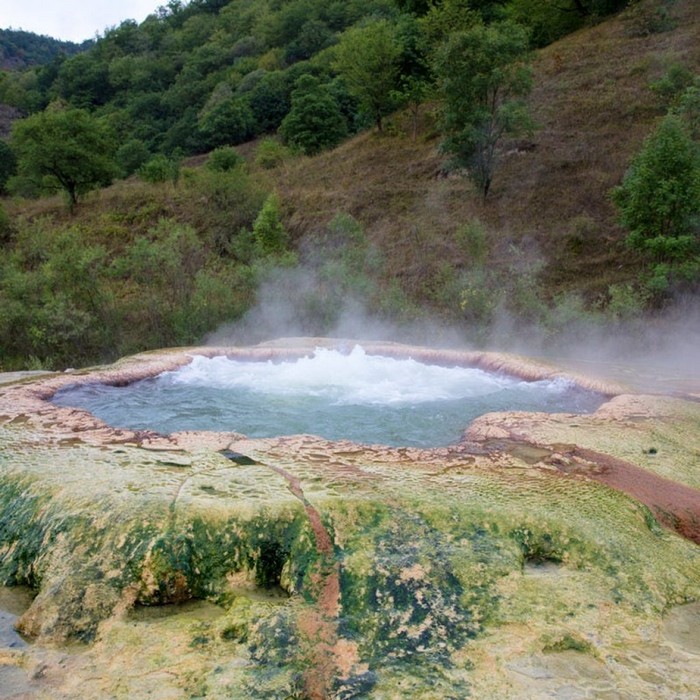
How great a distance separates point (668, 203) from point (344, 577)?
10409 mm

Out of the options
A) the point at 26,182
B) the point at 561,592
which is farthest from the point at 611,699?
the point at 26,182

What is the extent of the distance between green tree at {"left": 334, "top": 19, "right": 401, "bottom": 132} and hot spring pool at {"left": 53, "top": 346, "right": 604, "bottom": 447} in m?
17.6

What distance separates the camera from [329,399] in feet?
22.4

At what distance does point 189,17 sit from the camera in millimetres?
56031

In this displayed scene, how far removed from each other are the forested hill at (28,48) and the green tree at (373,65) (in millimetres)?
55633

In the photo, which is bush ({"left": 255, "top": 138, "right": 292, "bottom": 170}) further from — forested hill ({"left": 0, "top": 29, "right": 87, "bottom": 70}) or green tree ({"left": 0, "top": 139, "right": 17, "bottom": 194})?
forested hill ({"left": 0, "top": 29, "right": 87, "bottom": 70})

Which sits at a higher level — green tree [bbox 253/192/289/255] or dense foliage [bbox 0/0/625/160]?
dense foliage [bbox 0/0/625/160]

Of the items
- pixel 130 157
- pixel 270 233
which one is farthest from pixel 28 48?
pixel 270 233

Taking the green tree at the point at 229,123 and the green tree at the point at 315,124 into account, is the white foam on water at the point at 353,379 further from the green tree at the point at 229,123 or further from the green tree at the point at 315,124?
the green tree at the point at 229,123

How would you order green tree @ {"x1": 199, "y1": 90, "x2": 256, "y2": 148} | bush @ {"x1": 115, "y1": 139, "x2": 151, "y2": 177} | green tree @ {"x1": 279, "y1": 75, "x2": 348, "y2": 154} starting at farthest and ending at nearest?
green tree @ {"x1": 199, "y1": 90, "x2": 256, "y2": 148} → bush @ {"x1": 115, "y1": 139, "x2": 151, "y2": 177} → green tree @ {"x1": 279, "y1": 75, "x2": 348, "y2": 154}

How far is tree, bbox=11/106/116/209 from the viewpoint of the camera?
22094 mm

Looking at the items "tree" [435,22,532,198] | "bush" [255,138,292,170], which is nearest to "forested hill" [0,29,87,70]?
"bush" [255,138,292,170]

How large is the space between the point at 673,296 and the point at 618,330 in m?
1.77

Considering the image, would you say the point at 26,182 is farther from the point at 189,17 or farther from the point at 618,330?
the point at 189,17
